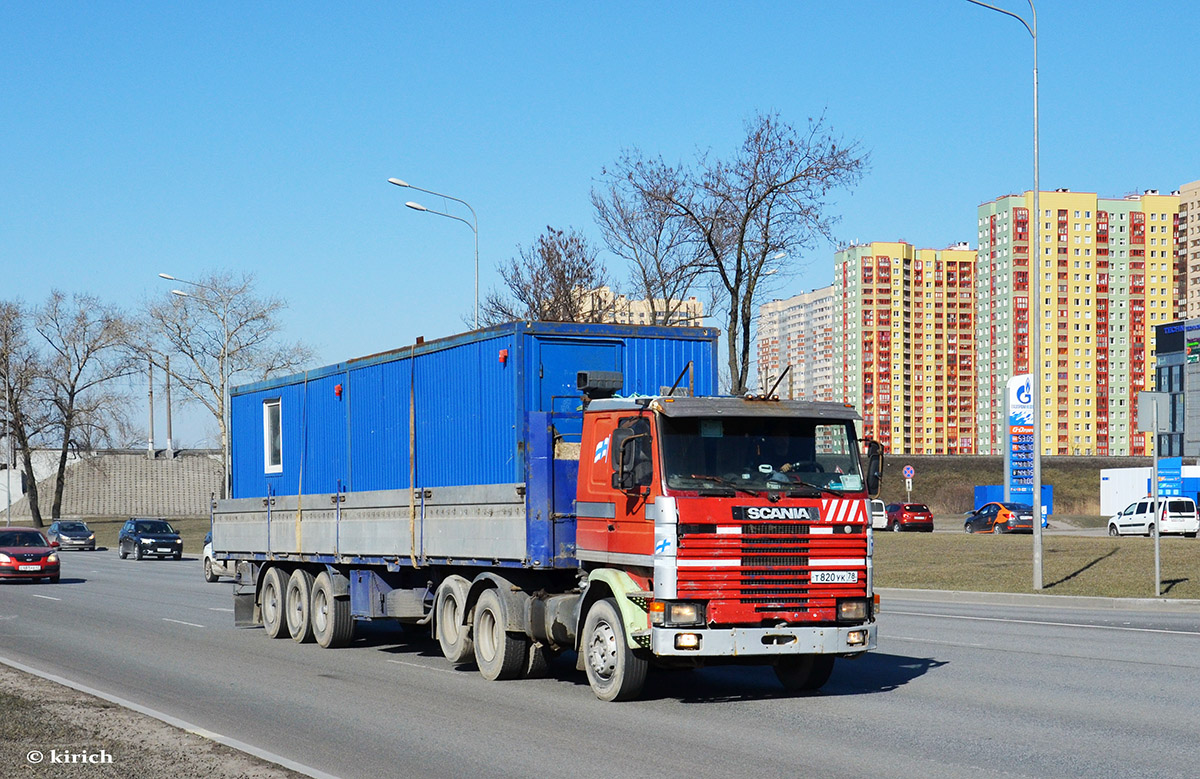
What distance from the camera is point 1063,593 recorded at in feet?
82.5

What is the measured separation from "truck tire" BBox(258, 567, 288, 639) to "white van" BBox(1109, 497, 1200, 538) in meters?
41.3

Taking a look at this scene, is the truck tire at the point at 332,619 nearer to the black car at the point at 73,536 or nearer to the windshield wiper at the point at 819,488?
the windshield wiper at the point at 819,488

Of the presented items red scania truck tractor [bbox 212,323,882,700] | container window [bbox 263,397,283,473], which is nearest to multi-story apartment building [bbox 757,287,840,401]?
container window [bbox 263,397,283,473]

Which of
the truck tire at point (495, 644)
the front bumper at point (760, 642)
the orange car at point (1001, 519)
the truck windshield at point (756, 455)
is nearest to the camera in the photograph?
the front bumper at point (760, 642)

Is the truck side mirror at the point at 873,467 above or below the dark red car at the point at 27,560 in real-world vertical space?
above

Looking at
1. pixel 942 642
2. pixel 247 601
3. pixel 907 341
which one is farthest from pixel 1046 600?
pixel 907 341

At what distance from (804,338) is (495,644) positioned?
15606 cm

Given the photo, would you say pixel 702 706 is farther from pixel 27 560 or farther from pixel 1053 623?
pixel 27 560

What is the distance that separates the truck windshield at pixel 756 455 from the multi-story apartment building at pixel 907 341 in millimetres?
129197

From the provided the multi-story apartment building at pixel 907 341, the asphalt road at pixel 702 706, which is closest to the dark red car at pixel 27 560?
the asphalt road at pixel 702 706

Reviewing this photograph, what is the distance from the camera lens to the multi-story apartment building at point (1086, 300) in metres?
128

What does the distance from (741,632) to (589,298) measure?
113 ft

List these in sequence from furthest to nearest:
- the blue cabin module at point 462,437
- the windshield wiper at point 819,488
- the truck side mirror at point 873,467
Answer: the blue cabin module at point 462,437 → the truck side mirror at point 873,467 → the windshield wiper at point 819,488

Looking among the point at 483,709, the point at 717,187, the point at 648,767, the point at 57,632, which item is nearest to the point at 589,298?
the point at 717,187
